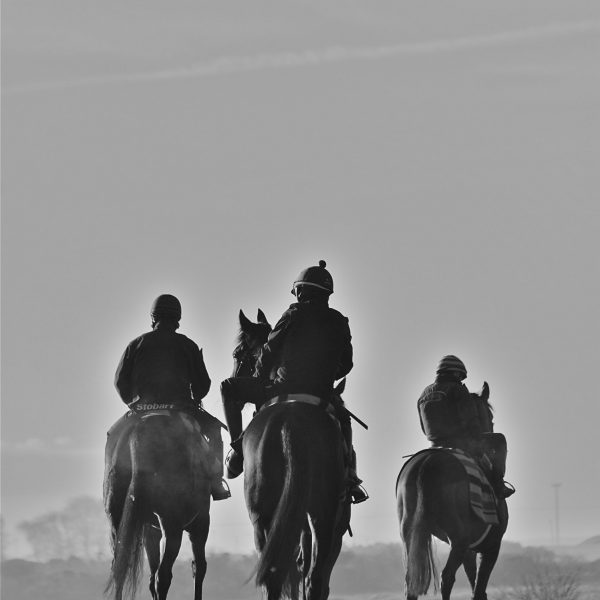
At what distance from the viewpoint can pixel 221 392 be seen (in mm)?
26406

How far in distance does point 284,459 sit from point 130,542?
360cm

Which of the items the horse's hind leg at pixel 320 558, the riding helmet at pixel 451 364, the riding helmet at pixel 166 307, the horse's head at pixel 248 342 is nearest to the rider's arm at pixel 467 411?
the riding helmet at pixel 451 364

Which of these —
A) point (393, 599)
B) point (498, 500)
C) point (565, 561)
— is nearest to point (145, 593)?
point (393, 599)

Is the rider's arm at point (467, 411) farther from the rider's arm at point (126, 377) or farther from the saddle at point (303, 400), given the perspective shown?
the saddle at point (303, 400)

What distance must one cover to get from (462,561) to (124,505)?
566cm

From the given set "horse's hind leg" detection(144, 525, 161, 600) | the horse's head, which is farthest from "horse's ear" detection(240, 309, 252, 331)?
"horse's hind leg" detection(144, 525, 161, 600)

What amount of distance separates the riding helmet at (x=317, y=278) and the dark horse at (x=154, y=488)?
3109 mm

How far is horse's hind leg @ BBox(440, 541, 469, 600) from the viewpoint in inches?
1166

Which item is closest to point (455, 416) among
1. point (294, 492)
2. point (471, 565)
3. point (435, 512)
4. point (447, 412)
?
point (447, 412)

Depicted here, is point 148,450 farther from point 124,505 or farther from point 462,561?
point 462,561

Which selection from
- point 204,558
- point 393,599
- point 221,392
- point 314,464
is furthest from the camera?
point 393,599

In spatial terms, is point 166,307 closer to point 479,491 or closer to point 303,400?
point 303,400

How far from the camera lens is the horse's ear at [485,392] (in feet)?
103

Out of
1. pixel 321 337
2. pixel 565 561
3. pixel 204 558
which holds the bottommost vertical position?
pixel 204 558
